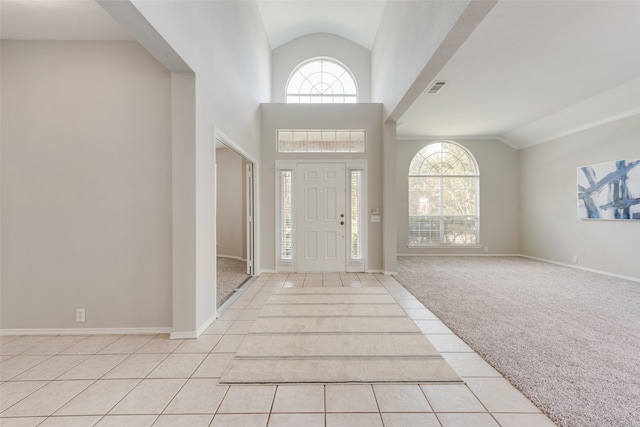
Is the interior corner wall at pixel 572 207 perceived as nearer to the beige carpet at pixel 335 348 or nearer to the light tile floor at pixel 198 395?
the beige carpet at pixel 335 348

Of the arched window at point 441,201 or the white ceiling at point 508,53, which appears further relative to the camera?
the arched window at point 441,201

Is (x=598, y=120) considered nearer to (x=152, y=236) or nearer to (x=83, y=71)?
(x=152, y=236)

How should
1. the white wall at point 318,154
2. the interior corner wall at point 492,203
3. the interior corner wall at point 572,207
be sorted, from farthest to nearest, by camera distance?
the interior corner wall at point 492,203 → the white wall at point 318,154 → the interior corner wall at point 572,207

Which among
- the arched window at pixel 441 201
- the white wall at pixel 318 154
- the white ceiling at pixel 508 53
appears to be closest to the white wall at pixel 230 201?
the white wall at pixel 318 154

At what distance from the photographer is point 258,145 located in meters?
4.92

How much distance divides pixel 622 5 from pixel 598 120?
119 inches

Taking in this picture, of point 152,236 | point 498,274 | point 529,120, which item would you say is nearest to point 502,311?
point 498,274

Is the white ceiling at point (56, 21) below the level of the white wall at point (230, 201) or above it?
above

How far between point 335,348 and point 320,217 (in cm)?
305

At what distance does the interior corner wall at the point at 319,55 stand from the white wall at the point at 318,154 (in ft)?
4.59

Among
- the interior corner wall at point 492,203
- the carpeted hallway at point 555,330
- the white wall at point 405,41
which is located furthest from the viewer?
the interior corner wall at point 492,203

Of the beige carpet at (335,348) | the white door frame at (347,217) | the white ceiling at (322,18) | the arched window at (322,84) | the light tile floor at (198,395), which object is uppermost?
the white ceiling at (322,18)

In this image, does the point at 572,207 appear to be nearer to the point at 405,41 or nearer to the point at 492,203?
the point at 492,203

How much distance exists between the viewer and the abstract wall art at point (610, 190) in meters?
4.30
